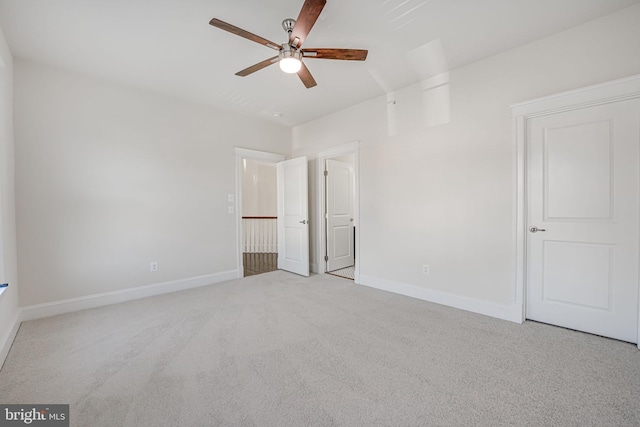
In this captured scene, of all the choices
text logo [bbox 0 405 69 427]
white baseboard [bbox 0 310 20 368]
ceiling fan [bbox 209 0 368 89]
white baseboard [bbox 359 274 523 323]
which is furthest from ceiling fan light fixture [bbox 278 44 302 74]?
white baseboard [bbox 0 310 20 368]

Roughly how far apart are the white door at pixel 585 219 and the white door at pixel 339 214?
2.84 metres

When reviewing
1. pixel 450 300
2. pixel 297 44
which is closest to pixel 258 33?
pixel 297 44

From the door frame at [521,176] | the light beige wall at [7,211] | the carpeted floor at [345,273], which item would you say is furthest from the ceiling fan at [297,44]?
the carpeted floor at [345,273]

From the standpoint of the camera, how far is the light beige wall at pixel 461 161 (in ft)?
7.75

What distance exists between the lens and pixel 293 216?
4.80m

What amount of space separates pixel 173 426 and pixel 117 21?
9.60 ft

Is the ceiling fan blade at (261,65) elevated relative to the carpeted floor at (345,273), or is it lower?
elevated

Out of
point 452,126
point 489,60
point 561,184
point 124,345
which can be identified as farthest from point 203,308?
point 489,60

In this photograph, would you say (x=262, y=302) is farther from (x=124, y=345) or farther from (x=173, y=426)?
(x=173, y=426)

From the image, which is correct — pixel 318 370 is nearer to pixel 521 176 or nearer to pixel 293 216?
pixel 521 176

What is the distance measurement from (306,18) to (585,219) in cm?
286

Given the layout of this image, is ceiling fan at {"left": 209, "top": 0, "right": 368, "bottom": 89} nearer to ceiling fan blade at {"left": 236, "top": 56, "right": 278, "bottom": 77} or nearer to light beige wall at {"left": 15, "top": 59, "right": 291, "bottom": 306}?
ceiling fan blade at {"left": 236, "top": 56, "right": 278, "bottom": 77}

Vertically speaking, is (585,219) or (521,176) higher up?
(521,176)

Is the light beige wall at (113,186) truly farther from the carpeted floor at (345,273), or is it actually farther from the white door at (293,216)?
the carpeted floor at (345,273)
